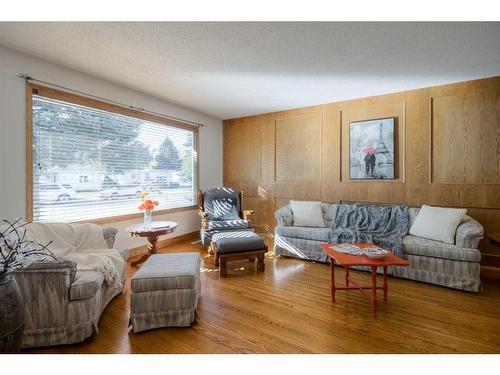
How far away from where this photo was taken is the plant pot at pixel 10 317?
3.93ft

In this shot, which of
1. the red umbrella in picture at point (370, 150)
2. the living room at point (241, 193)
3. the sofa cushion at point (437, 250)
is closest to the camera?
the living room at point (241, 193)

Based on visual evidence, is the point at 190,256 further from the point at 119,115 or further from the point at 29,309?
the point at 119,115

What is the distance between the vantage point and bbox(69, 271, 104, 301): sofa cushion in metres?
1.82

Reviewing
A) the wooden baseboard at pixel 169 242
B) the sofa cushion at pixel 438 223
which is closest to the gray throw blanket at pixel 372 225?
the sofa cushion at pixel 438 223

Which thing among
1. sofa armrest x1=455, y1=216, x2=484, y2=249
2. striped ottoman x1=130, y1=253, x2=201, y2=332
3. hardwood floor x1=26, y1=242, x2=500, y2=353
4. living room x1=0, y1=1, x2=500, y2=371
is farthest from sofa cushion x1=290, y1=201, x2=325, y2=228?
striped ottoman x1=130, y1=253, x2=201, y2=332

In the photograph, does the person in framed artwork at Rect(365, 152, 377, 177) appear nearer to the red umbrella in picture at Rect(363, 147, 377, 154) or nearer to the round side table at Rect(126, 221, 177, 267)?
the red umbrella in picture at Rect(363, 147, 377, 154)

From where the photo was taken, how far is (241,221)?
421 centimetres

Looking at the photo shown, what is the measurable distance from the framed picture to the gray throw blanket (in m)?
0.55

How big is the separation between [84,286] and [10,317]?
635 millimetres

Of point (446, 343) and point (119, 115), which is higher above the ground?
point (119, 115)

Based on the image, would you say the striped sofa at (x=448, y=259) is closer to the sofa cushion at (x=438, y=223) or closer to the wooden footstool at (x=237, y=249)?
the sofa cushion at (x=438, y=223)
